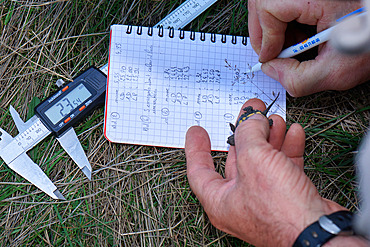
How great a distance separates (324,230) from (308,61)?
2.15 feet

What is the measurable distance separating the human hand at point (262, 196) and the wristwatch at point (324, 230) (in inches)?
0.7

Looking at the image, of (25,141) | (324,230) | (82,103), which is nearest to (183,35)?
(82,103)

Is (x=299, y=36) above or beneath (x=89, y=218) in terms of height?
above

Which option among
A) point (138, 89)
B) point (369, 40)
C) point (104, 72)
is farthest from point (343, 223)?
point (104, 72)

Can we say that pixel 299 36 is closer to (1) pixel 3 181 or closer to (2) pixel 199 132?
(2) pixel 199 132

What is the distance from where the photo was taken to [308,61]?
1.38m

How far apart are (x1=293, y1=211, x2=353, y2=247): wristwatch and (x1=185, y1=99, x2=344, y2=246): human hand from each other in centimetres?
2

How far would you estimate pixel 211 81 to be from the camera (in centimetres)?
164

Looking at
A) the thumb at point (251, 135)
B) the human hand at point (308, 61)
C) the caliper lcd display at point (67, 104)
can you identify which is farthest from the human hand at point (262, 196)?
the caliper lcd display at point (67, 104)

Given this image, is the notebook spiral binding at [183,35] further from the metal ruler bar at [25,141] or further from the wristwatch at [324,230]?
the wristwatch at [324,230]

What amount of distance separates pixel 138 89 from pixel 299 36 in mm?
711

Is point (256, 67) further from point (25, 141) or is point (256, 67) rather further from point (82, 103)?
point (25, 141)

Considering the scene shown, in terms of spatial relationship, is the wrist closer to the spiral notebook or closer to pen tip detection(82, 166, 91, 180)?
the spiral notebook

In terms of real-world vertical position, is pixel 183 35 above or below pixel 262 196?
above
